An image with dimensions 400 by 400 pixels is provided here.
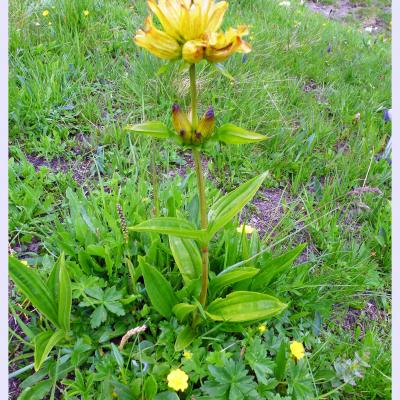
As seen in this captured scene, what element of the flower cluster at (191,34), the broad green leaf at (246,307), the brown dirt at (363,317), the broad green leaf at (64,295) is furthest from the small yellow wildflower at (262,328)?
the flower cluster at (191,34)

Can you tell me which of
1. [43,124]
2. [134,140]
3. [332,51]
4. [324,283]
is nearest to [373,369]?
[324,283]

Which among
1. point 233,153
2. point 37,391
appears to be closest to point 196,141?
point 37,391

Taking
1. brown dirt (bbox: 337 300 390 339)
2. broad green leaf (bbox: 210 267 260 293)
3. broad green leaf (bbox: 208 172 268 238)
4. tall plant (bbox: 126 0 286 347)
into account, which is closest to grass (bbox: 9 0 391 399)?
brown dirt (bbox: 337 300 390 339)

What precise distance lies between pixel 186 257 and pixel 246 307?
0.29m

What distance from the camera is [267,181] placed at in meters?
2.42

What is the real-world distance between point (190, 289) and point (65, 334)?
472 mm

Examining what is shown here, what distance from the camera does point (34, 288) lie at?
146cm

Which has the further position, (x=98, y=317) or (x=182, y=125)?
(x=98, y=317)

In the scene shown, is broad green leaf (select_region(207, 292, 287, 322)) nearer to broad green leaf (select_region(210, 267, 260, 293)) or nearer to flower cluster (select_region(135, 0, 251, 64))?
broad green leaf (select_region(210, 267, 260, 293))

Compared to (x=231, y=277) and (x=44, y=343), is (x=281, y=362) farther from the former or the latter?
(x=44, y=343)

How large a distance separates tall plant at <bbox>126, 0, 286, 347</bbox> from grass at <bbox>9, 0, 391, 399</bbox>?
12 cm

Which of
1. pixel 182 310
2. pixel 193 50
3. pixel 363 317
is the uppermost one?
pixel 193 50

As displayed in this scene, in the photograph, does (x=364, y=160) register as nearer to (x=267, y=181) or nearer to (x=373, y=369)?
(x=267, y=181)

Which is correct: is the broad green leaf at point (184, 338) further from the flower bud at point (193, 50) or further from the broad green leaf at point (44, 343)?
the flower bud at point (193, 50)
